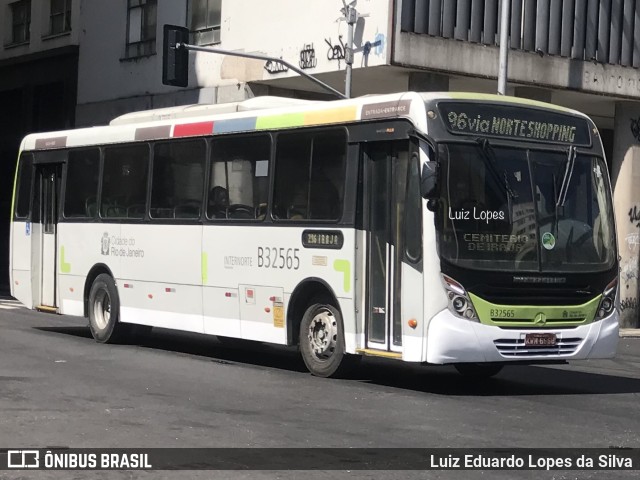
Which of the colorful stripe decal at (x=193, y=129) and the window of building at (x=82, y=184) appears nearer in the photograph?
the colorful stripe decal at (x=193, y=129)

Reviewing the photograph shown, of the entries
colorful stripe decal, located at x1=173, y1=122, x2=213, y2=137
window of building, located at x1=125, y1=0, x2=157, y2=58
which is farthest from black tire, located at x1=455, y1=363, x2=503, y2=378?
window of building, located at x1=125, y1=0, x2=157, y2=58

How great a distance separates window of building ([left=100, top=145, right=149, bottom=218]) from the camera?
18.1 m

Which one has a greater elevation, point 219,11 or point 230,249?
point 219,11

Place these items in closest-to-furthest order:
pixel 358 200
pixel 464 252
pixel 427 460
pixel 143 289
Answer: pixel 427 460
pixel 464 252
pixel 358 200
pixel 143 289

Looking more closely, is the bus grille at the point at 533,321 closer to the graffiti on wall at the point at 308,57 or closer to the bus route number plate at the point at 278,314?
the bus route number plate at the point at 278,314

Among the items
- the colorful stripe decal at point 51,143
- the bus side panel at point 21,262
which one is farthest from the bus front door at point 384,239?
the bus side panel at point 21,262

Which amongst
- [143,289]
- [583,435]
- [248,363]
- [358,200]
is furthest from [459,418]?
[143,289]

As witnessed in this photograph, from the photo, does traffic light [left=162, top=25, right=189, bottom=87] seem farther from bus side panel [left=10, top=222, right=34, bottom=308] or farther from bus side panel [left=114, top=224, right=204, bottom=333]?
bus side panel [left=114, top=224, right=204, bottom=333]

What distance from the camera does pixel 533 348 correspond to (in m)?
13.5

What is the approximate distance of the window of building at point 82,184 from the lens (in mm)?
19219

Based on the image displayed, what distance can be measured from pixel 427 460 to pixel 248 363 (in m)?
7.49

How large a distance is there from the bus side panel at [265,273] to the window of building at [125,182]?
1836 mm

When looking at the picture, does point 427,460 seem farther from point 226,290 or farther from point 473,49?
point 473,49

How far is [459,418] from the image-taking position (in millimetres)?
11469
